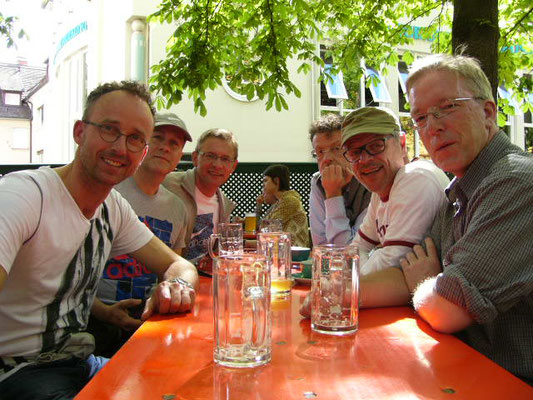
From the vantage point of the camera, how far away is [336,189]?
323 cm

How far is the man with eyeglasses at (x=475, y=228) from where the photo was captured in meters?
1.24

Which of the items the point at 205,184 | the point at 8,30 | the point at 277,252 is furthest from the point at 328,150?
the point at 8,30

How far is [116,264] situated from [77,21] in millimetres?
15595

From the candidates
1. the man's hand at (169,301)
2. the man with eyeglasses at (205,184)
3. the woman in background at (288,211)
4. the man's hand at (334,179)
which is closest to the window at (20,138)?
the woman in background at (288,211)

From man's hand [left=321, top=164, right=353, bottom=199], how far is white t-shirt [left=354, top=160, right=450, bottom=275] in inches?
46.1

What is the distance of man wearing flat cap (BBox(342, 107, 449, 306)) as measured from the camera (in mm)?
1771

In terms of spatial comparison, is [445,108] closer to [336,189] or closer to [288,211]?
[336,189]

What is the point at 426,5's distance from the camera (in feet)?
18.0

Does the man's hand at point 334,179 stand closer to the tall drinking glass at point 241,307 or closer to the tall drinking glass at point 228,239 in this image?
the tall drinking glass at point 228,239

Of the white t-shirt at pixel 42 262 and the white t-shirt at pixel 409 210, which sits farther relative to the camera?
the white t-shirt at pixel 409 210

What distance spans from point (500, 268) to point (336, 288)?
0.44 metres

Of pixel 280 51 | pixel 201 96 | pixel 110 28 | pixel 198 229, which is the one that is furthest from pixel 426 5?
pixel 110 28

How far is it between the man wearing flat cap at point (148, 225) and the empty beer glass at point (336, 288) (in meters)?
0.97

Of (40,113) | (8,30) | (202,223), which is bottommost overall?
(202,223)
